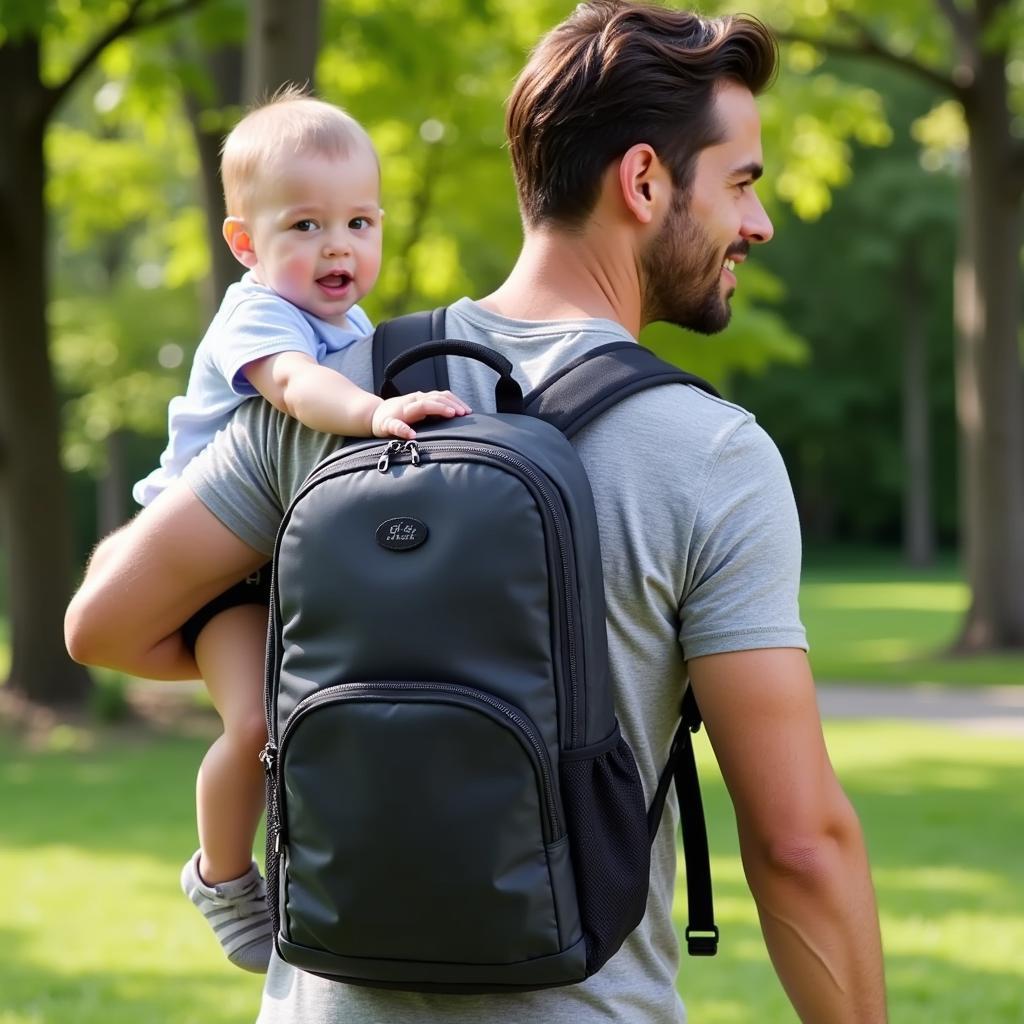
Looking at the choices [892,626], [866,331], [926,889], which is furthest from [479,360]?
[866,331]

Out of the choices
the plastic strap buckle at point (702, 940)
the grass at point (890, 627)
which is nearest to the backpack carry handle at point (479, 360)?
the plastic strap buckle at point (702, 940)

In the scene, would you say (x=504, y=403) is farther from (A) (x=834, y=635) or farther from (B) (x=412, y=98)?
(A) (x=834, y=635)

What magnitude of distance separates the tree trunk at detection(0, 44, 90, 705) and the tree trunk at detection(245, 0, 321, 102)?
249 inches

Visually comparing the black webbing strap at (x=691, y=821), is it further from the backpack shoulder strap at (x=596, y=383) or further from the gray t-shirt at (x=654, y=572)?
the backpack shoulder strap at (x=596, y=383)

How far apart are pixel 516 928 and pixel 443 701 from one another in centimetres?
25

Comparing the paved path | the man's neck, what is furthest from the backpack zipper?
the paved path

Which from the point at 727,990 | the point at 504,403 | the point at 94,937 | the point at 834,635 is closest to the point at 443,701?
the point at 504,403

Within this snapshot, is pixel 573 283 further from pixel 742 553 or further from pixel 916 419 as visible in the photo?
pixel 916 419

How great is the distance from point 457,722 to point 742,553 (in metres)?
0.37

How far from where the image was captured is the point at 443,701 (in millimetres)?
1727

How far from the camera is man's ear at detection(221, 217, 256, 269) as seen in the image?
251 centimetres

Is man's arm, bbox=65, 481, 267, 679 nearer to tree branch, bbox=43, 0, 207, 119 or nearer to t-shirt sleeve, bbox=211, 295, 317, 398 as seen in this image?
t-shirt sleeve, bbox=211, 295, 317, 398

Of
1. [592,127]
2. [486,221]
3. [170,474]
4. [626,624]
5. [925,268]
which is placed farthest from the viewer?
[925,268]

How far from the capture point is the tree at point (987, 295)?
16812 millimetres
